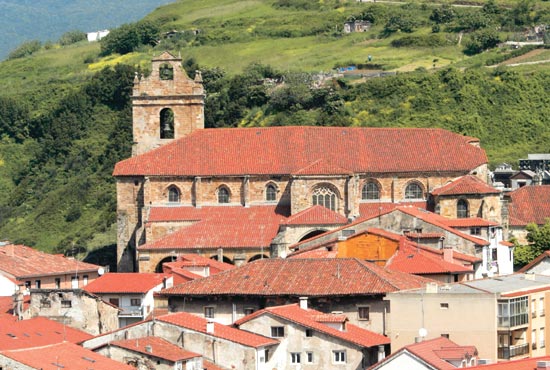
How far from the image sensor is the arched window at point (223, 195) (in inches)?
3524

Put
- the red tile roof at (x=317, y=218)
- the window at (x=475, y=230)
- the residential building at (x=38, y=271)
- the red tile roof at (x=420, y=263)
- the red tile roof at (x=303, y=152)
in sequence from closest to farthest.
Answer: the red tile roof at (x=420, y=263), the residential building at (x=38, y=271), the window at (x=475, y=230), the red tile roof at (x=317, y=218), the red tile roof at (x=303, y=152)

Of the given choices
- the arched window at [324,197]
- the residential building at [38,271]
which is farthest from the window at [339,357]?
the arched window at [324,197]

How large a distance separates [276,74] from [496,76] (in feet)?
44.3

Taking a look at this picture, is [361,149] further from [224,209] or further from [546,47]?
[546,47]

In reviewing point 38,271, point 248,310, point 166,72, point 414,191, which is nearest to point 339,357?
point 248,310

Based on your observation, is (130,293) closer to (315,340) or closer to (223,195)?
(315,340)

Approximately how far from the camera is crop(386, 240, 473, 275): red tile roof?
2776 inches

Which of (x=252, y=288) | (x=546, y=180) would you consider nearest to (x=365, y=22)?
(x=546, y=180)

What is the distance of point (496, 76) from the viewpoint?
Answer: 382 feet

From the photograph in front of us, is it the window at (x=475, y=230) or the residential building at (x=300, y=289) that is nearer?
the residential building at (x=300, y=289)

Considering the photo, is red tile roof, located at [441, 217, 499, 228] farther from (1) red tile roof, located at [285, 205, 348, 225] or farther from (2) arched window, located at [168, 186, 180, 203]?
(2) arched window, located at [168, 186, 180, 203]

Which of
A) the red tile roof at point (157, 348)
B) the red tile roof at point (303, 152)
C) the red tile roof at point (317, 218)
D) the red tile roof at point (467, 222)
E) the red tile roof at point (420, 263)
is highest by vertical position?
the red tile roof at point (303, 152)

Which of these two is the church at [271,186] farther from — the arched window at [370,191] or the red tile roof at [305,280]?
the red tile roof at [305,280]

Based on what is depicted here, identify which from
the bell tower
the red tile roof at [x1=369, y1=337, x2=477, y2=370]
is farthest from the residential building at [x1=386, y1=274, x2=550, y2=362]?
the bell tower
